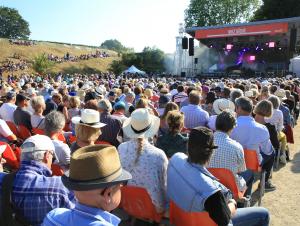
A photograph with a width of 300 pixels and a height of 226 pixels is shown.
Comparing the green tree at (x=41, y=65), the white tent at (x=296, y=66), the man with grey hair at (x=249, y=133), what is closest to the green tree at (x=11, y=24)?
the green tree at (x=41, y=65)

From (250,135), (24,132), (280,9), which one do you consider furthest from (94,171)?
(280,9)

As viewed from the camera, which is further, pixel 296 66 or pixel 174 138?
pixel 296 66

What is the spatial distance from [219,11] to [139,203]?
175ft

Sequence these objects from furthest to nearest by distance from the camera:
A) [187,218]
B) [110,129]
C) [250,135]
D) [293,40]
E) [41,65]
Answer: [41,65] → [293,40] → [110,129] → [250,135] → [187,218]

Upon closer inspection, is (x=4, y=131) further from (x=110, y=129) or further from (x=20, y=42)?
(x=20, y=42)

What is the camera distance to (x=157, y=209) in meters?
3.38

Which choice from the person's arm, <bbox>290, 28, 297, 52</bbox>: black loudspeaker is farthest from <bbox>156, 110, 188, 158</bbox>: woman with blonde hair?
<bbox>290, 28, 297, 52</bbox>: black loudspeaker

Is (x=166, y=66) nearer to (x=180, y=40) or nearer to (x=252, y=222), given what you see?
(x=180, y=40)

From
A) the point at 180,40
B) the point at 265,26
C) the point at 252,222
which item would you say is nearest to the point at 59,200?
the point at 252,222

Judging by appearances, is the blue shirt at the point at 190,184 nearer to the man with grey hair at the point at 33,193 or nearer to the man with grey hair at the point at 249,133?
the man with grey hair at the point at 33,193

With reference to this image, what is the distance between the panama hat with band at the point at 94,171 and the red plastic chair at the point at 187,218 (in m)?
1.23

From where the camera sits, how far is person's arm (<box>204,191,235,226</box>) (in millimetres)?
2576

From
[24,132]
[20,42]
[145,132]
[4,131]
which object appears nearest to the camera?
[145,132]

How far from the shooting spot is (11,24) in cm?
9469
